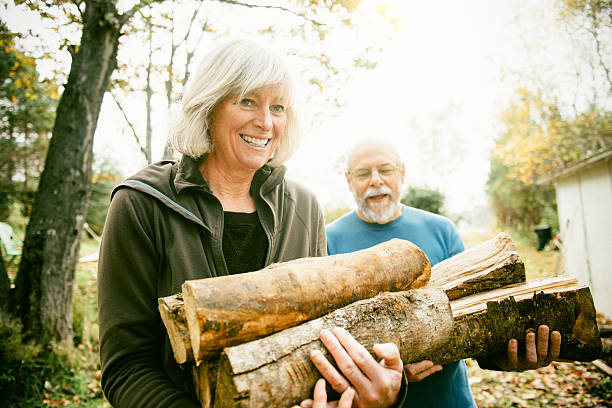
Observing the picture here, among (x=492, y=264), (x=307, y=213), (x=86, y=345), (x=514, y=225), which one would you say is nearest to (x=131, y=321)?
(x=307, y=213)

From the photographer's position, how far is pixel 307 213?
1.92 m

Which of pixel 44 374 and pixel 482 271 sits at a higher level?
pixel 482 271

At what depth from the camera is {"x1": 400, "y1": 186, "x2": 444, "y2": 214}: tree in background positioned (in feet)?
46.1

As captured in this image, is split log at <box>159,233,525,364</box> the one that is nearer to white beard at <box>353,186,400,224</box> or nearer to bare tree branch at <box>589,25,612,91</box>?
white beard at <box>353,186,400,224</box>

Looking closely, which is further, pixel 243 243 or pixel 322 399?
pixel 243 243

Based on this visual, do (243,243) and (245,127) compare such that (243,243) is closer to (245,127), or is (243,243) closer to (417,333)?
(245,127)

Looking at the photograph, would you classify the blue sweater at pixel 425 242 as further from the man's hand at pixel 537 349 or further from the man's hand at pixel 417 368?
the man's hand at pixel 417 368

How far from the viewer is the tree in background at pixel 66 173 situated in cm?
394

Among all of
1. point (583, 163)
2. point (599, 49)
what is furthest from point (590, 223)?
point (599, 49)

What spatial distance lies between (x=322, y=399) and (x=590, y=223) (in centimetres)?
1043

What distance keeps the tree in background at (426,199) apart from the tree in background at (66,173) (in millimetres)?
11287

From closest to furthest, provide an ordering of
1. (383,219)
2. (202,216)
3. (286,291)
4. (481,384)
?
1. (286,291)
2. (202,216)
3. (383,219)
4. (481,384)

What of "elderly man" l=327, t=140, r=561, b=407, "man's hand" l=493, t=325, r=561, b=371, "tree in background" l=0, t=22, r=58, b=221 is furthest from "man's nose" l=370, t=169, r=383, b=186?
"tree in background" l=0, t=22, r=58, b=221

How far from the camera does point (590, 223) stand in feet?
27.7
